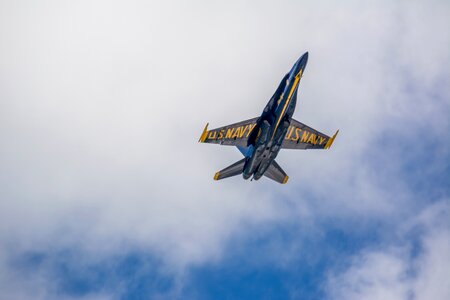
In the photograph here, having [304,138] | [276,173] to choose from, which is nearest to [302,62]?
[304,138]

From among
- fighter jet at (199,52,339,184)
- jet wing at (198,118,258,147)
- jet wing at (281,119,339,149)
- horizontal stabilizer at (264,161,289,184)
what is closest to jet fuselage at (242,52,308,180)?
fighter jet at (199,52,339,184)

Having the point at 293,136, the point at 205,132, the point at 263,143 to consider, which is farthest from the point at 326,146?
the point at 205,132

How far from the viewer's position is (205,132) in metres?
89.9

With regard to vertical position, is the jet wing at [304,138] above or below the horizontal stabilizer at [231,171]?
above

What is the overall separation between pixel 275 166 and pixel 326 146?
835cm

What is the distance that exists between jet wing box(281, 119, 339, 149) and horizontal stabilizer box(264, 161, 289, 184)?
3.98 meters

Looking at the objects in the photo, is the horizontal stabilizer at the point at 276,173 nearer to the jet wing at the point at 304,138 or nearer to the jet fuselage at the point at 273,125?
the jet wing at the point at 304,138

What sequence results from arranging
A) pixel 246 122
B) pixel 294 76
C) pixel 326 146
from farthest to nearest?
pixel 326 146, pixel 246 122, pixel 294 76

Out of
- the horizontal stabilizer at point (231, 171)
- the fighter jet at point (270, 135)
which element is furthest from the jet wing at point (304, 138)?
the horizontal stabilizer at point (231, 171)

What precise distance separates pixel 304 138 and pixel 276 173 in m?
7.20

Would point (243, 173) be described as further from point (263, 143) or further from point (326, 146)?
point (326, 146)

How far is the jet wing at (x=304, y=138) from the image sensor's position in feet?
316

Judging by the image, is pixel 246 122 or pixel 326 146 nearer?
pixel 246 122

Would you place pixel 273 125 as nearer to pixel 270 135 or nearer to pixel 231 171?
pixel 270 135
